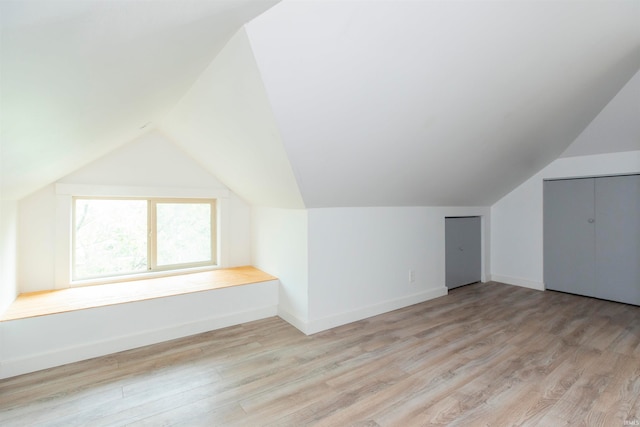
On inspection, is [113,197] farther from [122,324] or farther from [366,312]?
[366,312]

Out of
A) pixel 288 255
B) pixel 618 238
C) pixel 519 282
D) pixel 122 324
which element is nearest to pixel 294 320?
pixel 288 255

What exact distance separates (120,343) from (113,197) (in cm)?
153

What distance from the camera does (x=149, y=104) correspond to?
2047 millimetres

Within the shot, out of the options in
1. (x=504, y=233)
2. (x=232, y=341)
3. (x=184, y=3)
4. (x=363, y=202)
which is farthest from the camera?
(x=504, y=233)

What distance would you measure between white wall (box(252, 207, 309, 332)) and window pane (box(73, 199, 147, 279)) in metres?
1.32

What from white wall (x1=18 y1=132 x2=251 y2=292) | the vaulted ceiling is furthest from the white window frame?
the vaulted ceiling

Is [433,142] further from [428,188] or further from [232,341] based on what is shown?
[232,341]

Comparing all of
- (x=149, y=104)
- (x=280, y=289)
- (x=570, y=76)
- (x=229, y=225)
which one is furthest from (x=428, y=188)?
(x=149, y=104)

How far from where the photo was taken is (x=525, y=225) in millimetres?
4418

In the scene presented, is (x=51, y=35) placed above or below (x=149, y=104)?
below

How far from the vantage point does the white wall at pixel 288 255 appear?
290 cm

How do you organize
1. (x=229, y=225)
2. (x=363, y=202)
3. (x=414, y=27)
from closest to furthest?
(x=414, y=27)
(x=363, y=202)
(x=229, y=225)

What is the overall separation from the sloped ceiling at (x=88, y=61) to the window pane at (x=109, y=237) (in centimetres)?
124

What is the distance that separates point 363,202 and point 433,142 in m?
0.89
